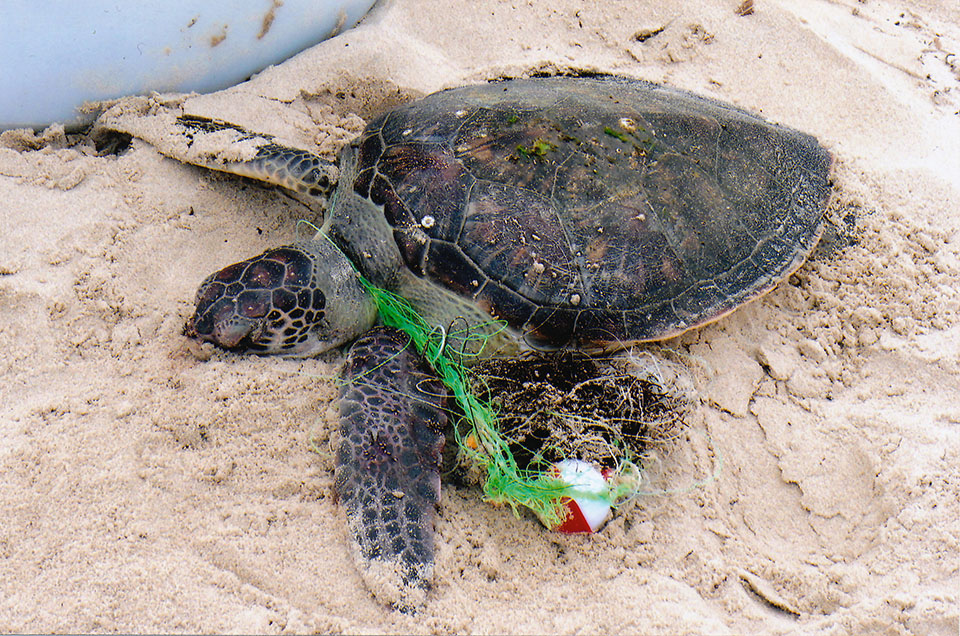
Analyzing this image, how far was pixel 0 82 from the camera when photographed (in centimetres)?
220

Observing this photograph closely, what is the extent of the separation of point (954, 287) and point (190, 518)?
8.46 ft

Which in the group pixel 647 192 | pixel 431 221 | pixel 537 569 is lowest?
pixel 537 569

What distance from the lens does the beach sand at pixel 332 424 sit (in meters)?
1.48

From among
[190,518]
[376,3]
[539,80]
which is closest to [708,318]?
[539,80]

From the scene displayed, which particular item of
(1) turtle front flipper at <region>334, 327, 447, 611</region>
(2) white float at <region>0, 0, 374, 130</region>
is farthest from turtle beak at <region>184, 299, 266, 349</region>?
(2) white float at <region>0, 0, 374, 130</region>

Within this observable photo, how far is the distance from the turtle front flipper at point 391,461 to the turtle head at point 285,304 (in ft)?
0.38

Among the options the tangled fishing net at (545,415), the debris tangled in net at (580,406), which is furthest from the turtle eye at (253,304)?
the debris tangled in net at (580,406)

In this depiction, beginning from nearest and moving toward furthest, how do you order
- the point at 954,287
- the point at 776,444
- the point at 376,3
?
the point at 776,444 < the point at 954,287 < the point at 376,3

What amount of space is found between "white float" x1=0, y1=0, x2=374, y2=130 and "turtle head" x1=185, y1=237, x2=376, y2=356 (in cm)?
101

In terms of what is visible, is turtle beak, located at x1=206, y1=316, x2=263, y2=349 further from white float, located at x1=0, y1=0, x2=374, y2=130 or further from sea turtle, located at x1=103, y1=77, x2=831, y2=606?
white float, located at x1=0, y1=0, x2=374, y2=130

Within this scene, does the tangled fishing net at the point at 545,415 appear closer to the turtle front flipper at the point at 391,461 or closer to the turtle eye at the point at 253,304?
the turtle front flipper at the point at 391,461

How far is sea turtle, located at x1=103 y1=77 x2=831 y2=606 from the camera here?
197 centimetres

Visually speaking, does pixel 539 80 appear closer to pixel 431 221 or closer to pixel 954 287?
pixel 431 221

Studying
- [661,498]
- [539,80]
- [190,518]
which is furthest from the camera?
[539,80]
